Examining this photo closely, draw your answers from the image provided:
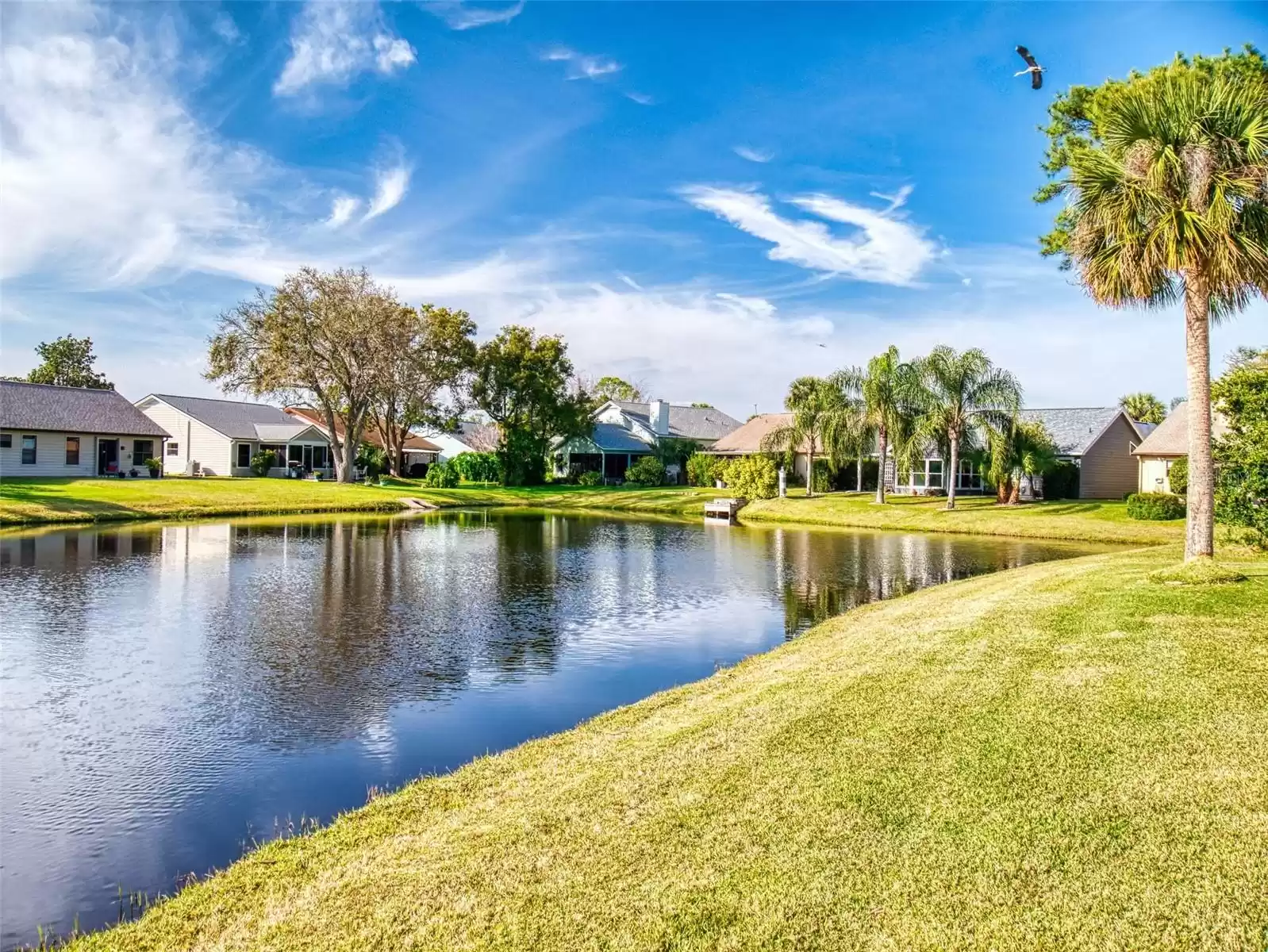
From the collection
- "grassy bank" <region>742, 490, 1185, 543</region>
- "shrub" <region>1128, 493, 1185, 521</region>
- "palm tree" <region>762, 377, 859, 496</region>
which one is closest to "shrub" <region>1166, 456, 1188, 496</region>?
"shrub" <region>1128, 493, 1185, 521</region>

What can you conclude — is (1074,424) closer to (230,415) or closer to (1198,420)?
(1198,420)

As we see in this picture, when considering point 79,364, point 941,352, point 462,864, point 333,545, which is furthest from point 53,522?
point 79,364

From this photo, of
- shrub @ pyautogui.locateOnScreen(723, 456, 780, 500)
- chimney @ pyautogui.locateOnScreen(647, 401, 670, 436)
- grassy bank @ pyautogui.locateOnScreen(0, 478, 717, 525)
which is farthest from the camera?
chimney @ pyautogui.locateOnScreen(647, 401, 670, 436)

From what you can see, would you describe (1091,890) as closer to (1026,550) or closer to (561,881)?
(561,881)

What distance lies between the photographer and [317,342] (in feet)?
177

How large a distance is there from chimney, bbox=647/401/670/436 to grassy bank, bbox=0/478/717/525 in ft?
36.5

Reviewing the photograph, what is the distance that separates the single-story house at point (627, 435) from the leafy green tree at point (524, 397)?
13.1ft

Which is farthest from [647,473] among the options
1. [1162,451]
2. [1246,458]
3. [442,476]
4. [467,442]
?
[1246,458]

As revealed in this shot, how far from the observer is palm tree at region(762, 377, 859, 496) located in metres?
49.0

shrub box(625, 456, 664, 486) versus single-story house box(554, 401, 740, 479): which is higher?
single-story house box(554, 401, 740, 479)

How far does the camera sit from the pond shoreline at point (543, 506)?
116 feet

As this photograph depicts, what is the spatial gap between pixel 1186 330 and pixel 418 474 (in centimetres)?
6196

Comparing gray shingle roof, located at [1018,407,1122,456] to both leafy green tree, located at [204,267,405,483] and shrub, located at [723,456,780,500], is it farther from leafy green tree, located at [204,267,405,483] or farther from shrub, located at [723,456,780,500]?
leafy green tree, located at [204,267,405,483]

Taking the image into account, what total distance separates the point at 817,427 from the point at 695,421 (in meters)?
26.9
